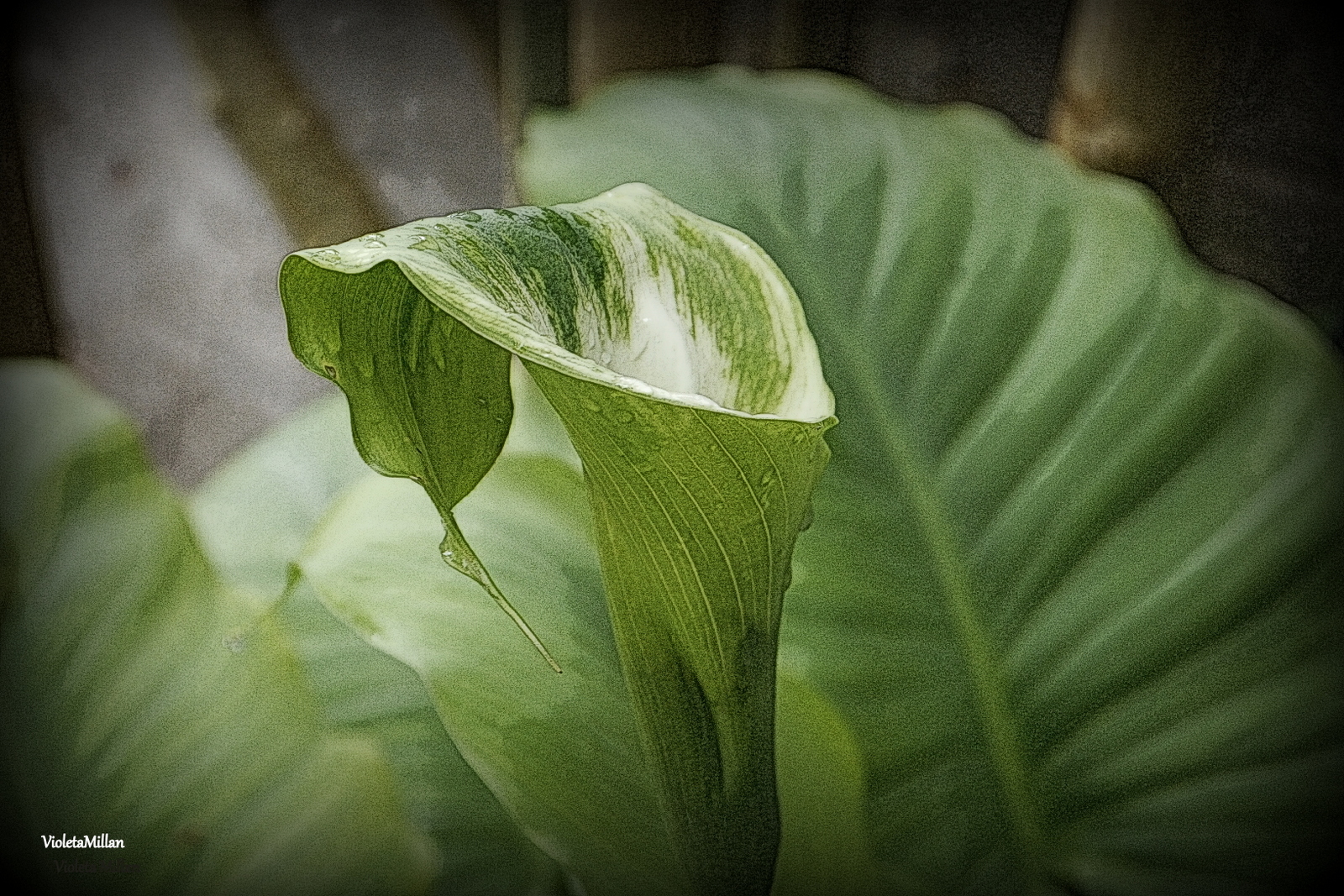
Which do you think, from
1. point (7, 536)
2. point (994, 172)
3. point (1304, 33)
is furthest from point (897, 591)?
point (7, 536)

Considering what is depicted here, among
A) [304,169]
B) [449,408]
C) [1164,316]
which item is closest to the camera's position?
[449,408]

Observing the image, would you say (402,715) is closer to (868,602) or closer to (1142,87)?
(868,602)

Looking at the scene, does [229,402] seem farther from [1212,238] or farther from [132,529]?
[1212,238]

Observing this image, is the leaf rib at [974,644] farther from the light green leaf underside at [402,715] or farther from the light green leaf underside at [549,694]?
the light green leaf underside at [402,715]

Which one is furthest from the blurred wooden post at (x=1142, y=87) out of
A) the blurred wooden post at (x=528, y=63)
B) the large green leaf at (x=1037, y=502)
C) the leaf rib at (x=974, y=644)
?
the blurred wooden post at (x=528, y=63)

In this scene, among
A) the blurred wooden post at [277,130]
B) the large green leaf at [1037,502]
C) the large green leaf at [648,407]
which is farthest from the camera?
the blurred wooden post at [277,130]
